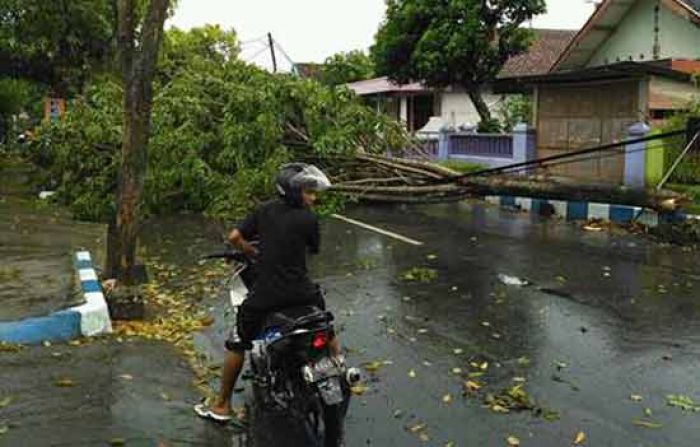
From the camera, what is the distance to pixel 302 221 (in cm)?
475

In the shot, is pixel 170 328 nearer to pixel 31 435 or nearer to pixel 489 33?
pixel 31 435

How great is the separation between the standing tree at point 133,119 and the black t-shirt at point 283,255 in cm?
316

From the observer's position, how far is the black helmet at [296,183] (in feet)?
15.4

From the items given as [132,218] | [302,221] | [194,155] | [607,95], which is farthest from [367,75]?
[302,221]

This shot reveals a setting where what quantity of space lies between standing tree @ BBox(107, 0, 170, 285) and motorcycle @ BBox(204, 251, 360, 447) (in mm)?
2931

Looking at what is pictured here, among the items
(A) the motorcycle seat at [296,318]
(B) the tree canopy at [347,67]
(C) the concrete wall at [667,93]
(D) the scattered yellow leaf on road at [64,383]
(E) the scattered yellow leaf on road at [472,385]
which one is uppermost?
(B) the tree canopy at [347,67]

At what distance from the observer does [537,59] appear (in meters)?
32.5

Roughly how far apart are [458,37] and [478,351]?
19.2 metres

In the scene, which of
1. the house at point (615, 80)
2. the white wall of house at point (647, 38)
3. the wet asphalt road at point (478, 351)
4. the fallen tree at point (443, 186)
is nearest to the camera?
the wet asphalt road at point (478, 351)

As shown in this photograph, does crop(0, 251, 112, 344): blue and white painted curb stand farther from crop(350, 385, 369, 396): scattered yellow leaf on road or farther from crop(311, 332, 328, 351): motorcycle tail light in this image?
crop(311, 332, 328, 351): motorcycle tail light

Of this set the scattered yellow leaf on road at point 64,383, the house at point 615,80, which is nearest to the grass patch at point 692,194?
the house at point 615,80

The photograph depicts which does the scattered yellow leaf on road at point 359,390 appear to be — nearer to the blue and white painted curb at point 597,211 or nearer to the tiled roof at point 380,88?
the blue and white painted curb at point 597,211

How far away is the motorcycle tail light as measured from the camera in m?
4.50

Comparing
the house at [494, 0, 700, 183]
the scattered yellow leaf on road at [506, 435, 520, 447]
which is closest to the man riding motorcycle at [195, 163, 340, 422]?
the scattered yellow leaf on road at [506, 435, 520, 447]
